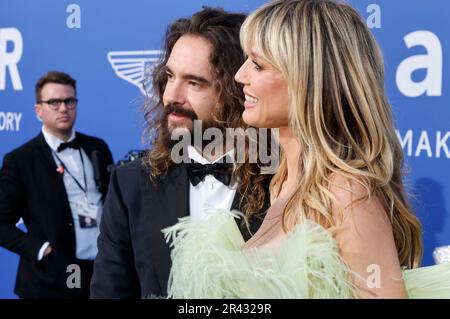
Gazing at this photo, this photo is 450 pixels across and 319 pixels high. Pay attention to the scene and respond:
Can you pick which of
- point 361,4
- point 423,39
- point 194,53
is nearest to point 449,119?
point 423,39

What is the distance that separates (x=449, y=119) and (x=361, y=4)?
631 mm

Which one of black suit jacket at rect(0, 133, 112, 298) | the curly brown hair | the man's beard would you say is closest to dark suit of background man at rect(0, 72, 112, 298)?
black suit jacket at rect(0, 133, 112, 298)

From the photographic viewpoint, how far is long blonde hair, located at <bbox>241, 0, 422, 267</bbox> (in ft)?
4.70

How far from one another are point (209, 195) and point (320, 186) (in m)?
0.64

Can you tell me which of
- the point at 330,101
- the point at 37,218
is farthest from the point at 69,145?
the point at 330,101

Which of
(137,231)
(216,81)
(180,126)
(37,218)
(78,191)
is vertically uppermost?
(216,81)

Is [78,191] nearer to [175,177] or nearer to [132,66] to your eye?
[132,66]

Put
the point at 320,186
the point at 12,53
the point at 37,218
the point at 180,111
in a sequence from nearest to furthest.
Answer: the point at 320,186, the point at 180,111, the point at 37,218, the point at 12,53

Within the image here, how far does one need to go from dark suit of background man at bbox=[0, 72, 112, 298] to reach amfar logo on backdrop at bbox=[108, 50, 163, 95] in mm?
310

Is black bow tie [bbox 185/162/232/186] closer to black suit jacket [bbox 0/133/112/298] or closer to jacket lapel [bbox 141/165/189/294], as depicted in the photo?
jacket lapel [bbox 141/165/189/294]

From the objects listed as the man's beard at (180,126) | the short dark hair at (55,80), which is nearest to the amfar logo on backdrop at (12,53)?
the short dark hair at (55,80)

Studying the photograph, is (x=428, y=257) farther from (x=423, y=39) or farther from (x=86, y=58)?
(x=86, y=58)

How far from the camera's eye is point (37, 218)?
148 inches
